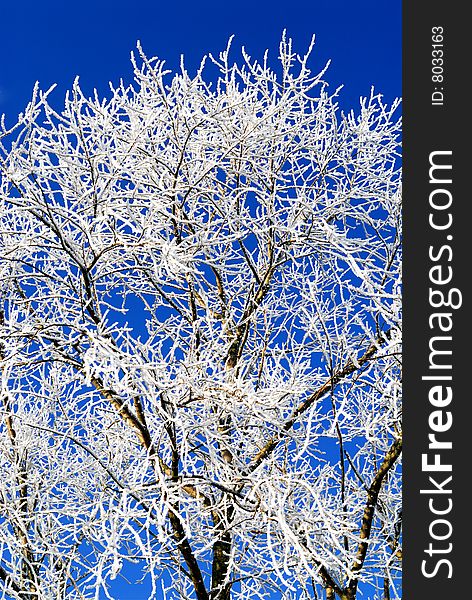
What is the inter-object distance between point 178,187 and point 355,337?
248 cm

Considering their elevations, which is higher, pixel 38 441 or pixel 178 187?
pixel 178 187

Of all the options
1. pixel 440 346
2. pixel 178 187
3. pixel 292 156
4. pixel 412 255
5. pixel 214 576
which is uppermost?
pixel 292 156

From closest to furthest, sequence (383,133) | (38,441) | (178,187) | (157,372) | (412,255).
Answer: (157,372) → (412,255) → (178,187) → (38,441) → (383,133)

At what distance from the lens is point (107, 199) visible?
15.6 ft

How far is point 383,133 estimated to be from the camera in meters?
6.86

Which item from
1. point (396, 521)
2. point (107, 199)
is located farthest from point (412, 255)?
point (396, 521)

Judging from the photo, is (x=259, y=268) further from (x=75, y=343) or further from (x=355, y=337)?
(x=75, y=343)

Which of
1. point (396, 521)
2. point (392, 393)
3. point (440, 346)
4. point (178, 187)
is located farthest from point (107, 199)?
point (396, 521)

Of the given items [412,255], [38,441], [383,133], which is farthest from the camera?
[383,133]

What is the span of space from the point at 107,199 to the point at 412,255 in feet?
7.13

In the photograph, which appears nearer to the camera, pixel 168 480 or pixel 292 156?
pixel 168 480

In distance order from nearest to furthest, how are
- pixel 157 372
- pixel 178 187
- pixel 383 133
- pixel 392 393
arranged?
pixel 157 372
pixel 178 187
pixel 392 393
pixel 383 133

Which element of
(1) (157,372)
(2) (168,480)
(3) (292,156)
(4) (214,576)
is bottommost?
(4) (214,576)

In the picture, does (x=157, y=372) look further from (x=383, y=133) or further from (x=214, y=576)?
(x=383, y=133)
